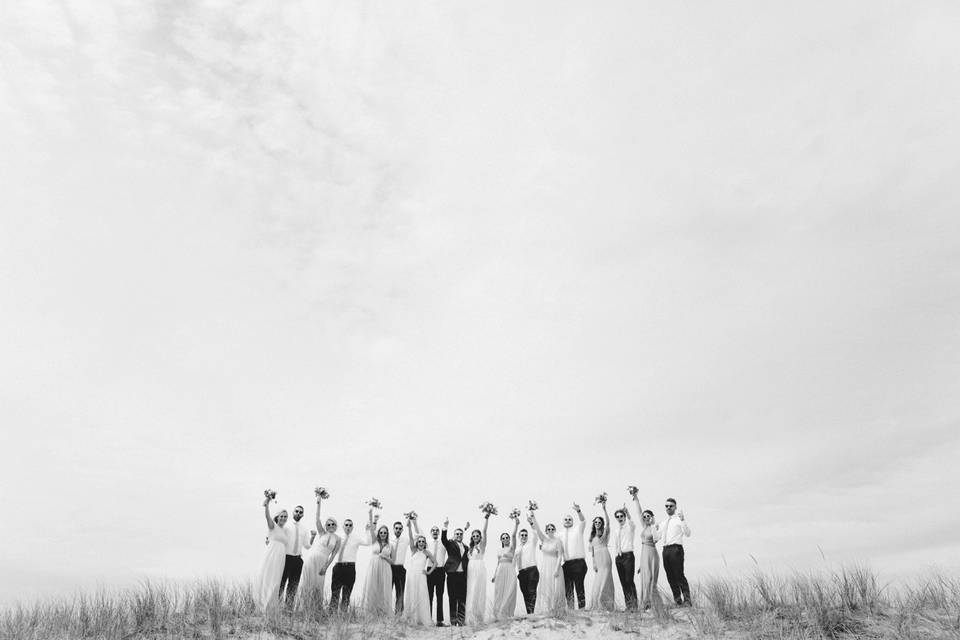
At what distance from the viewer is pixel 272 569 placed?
1564cm

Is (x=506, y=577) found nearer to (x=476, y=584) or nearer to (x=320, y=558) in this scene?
(x=476, y=584)

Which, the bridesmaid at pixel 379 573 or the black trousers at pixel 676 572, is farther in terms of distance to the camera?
the bridesmaid at pixel 379 573

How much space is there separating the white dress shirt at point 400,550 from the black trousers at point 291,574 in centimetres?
240

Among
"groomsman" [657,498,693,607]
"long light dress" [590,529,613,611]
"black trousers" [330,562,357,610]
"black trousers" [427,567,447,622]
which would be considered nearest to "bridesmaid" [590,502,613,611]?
"long light dress" [590,529,613,611]

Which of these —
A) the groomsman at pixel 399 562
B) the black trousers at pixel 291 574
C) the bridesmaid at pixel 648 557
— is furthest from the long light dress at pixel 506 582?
the black trousers at pixel 291 574

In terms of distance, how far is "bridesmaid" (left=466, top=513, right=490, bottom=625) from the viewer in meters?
17.4

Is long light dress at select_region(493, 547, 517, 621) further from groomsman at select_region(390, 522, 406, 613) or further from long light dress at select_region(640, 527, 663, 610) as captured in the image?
long light dress at select_region(640, 527, 663, 610)

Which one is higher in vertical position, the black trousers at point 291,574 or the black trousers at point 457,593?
the black trousers at point 291,574

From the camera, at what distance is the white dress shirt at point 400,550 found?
17.3m

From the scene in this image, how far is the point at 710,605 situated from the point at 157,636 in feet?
36.4

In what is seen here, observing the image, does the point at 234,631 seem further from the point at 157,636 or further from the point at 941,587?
the point at 941,587

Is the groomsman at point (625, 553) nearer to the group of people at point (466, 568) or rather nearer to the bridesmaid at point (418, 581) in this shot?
the group of people at point (466, 568)

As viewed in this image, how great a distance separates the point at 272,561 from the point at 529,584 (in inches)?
240

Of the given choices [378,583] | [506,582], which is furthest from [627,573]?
[378,583]
